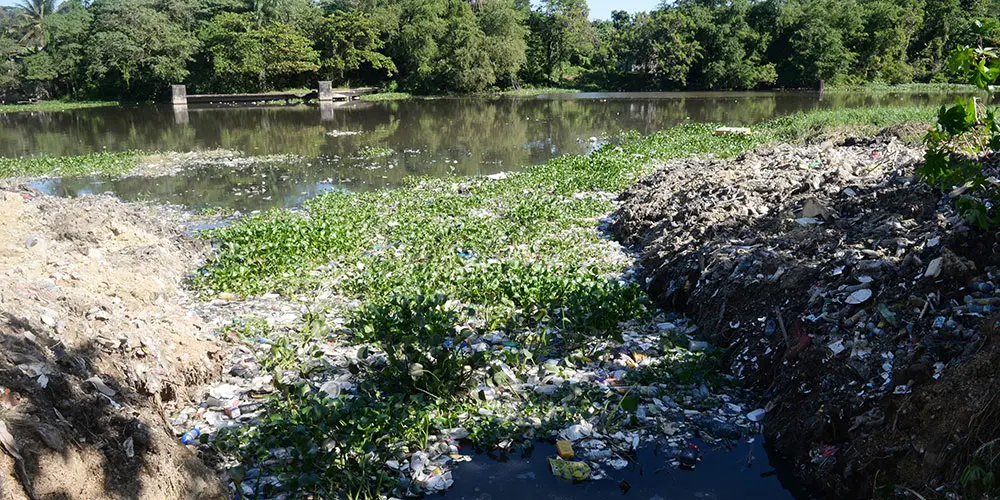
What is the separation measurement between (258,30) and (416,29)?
1265 cm

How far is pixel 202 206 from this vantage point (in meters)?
13.5

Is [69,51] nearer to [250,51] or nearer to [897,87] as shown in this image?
[250,51]

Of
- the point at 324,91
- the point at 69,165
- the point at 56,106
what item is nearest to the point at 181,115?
the point at 324,91

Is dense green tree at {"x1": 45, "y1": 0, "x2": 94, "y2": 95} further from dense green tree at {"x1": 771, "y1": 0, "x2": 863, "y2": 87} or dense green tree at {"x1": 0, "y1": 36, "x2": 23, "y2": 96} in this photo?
dense green tree at {"x1": 771, "y1": 0, "x2": 863, "y2": 87}

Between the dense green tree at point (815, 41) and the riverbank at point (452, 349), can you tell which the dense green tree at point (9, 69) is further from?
the dense green tree at point (815, 41)

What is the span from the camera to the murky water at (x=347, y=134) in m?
16.2

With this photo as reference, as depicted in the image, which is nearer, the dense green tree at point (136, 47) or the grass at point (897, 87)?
the grass at point (897, 87)

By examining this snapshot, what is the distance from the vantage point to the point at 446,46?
55.2m

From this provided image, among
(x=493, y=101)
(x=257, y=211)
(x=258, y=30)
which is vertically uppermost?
(x=258, y=30)

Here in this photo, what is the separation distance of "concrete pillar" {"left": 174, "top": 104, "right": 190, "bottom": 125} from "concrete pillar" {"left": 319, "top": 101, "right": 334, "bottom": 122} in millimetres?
6754

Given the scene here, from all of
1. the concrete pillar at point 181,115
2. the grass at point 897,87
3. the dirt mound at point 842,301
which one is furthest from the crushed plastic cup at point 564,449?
the grass at point 897,87

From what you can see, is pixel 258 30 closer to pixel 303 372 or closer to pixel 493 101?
pixel 493 101

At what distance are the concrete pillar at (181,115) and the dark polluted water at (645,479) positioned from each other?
33594 mm

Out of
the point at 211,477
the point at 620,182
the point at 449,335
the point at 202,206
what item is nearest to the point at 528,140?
the point at 620,182
